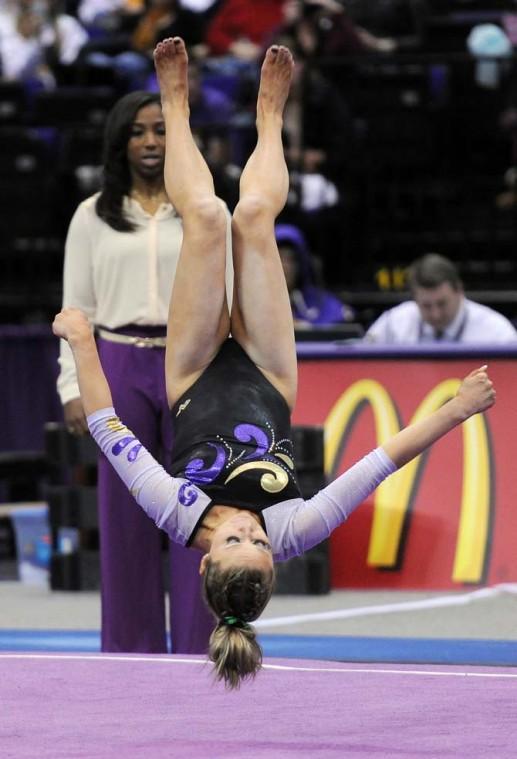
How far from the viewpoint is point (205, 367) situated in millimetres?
4672

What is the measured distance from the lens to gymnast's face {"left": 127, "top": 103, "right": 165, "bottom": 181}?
16.6 ft

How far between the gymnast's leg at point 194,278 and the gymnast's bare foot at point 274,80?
1.20ft

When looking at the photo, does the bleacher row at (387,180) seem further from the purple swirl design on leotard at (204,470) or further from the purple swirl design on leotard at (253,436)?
the purple swirl design on leotard at (204,470)

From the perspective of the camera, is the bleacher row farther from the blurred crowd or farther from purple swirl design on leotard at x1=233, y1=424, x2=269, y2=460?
purple swirl design on leotard at x1=233, y1=424, x2=269, y2=460

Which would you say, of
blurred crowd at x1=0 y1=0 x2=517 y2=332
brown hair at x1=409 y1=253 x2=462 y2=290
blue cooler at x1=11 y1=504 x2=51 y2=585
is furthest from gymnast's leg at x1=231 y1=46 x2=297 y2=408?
blurred crowd at x1=0 y1=0 x2=517 y2=332

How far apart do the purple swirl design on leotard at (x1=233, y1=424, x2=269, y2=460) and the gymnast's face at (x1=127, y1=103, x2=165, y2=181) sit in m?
1.05

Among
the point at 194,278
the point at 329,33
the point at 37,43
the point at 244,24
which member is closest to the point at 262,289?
the point at 194,278

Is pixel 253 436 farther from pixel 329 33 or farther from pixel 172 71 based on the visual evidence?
pixel 329 33

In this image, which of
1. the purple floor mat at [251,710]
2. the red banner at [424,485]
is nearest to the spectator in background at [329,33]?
the red banner at [424,485]

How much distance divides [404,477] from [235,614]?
2.91 m

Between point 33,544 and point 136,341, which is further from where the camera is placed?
point 33,544

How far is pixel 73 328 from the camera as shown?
4.43 meters

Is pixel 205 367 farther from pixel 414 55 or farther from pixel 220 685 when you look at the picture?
pixel 414 55

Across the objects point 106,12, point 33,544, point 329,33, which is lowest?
point 33,544
